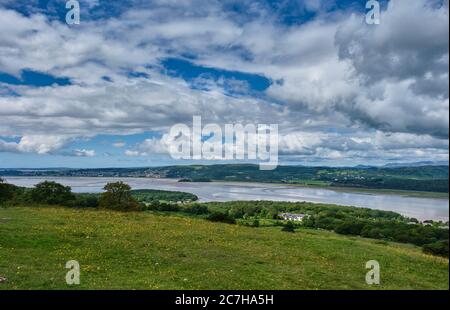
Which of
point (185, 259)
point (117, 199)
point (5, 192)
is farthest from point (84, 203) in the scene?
point (185, 259)

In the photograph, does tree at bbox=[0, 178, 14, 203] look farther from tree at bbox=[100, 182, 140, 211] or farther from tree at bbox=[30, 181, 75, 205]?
tree at bbox=[100, 182, 140, 211]

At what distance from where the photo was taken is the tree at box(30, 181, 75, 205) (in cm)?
4562

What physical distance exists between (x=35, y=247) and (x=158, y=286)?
31.5 feet

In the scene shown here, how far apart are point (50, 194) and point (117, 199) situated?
382 inches

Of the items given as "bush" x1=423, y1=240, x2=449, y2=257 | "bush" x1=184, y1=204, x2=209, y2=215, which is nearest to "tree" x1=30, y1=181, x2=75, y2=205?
"bush" x1=184, y1=204, x2=209, y2=215

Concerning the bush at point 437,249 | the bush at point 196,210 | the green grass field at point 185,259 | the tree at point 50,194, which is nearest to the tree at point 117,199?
the tree at point 50,194

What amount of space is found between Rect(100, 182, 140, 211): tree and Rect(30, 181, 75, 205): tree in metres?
5.49

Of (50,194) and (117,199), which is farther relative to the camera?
(50,194)

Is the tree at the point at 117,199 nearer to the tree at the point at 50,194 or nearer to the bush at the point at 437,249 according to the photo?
the tree at the point at 50,194

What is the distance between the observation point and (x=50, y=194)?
47.2 meters

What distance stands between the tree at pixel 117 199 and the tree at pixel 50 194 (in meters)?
5.49

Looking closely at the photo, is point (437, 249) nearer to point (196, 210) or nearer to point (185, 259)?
point (185, 259)

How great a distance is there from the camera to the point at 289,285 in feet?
47.3
